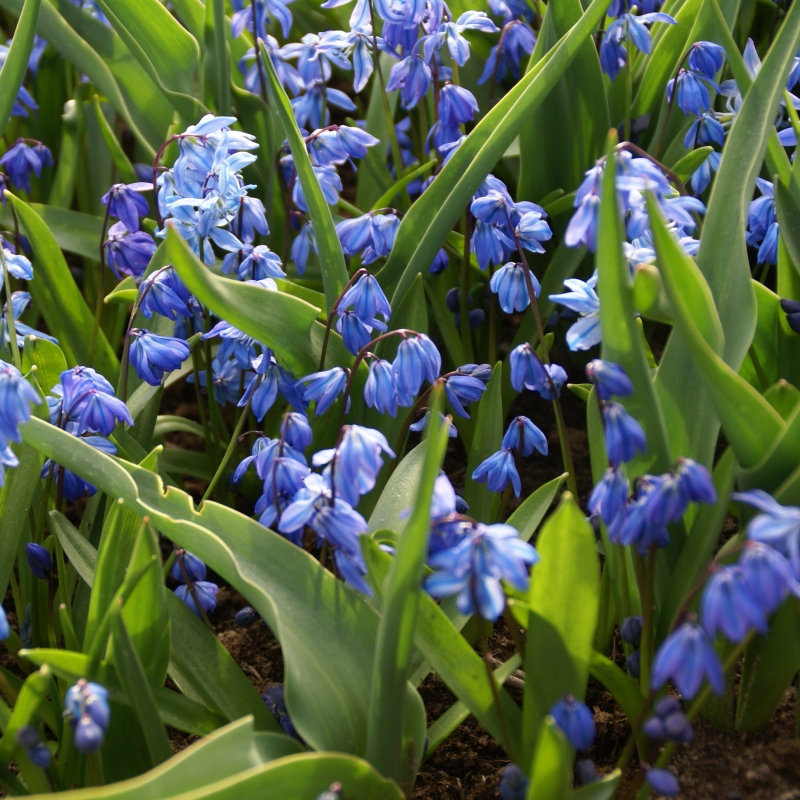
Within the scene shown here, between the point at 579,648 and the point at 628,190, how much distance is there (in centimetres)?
70

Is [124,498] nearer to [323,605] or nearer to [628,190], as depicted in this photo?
[323,605]

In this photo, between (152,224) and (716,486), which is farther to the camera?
(152,224)

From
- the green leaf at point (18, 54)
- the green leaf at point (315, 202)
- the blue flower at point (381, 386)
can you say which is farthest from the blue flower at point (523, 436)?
the green leaf at point (18, 54)

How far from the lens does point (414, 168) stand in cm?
248

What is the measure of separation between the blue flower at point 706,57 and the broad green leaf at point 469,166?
0.37 metres

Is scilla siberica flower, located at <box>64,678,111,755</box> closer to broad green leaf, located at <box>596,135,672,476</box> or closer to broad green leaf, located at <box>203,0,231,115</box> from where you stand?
broad green leaf, located at <box>596,135,672,476</box>

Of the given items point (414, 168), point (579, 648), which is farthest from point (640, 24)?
point (579, 648)

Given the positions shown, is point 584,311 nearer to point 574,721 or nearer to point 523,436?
point 523,436

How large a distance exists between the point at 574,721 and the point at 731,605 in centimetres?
32

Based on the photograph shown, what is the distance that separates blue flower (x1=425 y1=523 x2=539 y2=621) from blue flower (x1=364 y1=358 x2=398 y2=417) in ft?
1.58

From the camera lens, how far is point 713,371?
1.25 meters

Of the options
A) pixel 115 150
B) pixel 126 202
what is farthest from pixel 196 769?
pixel 115 150

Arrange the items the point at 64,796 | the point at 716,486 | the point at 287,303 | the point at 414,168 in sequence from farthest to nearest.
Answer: the point at 414,168
the point at 287,303
the point at 716,486
the point at 64,796

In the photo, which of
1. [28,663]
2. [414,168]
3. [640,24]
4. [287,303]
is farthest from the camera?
[414,168]
